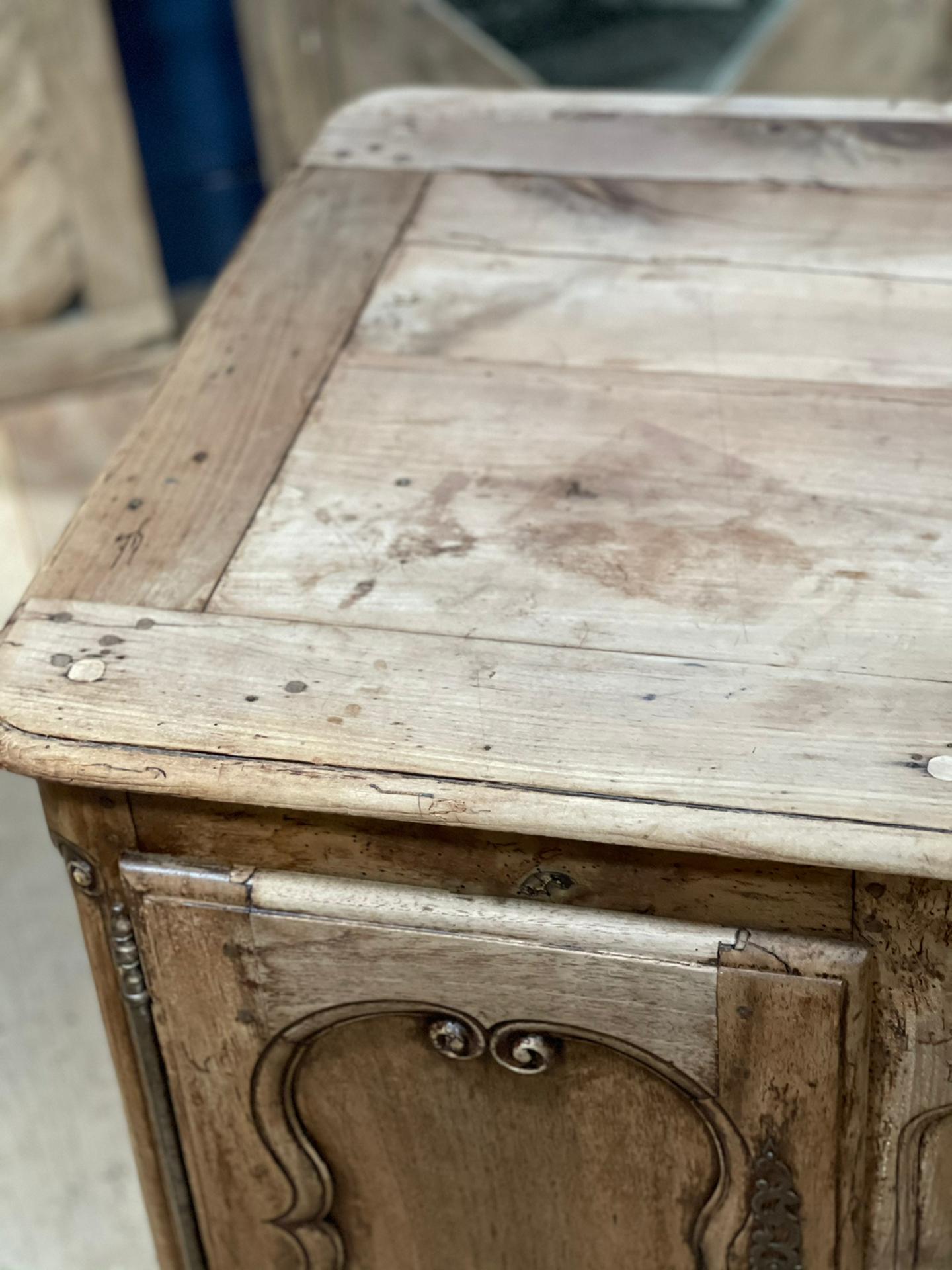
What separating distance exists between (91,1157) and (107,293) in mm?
1210

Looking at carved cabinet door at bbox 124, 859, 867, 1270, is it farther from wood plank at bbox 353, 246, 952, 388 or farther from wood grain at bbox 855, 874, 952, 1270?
wood plank at bbox 353, 246, 952, 388

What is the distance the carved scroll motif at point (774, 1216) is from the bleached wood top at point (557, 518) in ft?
0.85

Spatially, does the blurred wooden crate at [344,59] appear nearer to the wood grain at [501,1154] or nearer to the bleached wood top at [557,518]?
the bleached wood top at [557,518]

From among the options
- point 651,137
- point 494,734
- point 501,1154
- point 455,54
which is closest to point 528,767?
point 494,734

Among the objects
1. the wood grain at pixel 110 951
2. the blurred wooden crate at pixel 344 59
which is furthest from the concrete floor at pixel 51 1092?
the blurred wooden crate at pixel 344 59

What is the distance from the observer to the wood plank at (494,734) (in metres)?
0.71

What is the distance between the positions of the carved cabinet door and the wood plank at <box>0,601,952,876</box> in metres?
0.11

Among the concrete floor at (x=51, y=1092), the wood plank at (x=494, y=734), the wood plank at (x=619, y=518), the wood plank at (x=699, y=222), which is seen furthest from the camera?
the concrete floor at (x=51, y=1092)

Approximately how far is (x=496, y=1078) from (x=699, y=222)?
665mm

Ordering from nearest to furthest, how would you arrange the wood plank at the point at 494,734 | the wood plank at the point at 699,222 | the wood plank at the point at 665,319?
the wood plank at the point at 494,734
the wood plank at the point at 665,319
the wood plank at the point at 699,222

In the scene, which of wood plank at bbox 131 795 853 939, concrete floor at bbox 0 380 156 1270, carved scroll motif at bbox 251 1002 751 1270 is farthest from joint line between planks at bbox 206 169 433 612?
concrete floor at bbox 0 380 156 1270

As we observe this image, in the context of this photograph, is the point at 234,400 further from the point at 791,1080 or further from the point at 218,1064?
the point at 791,1080

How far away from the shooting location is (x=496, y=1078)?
87cm

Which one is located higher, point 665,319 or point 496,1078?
point 665,319
